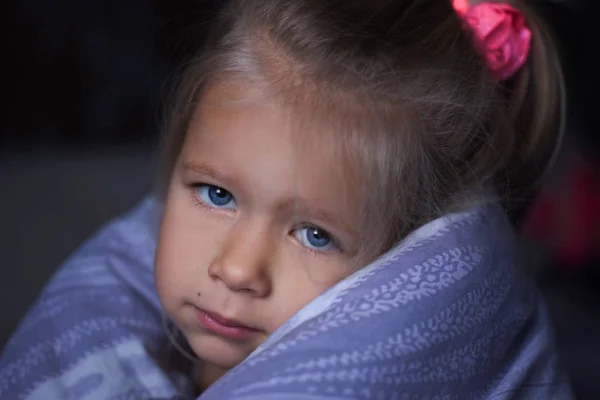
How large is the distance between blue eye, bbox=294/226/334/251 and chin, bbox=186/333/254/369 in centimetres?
12

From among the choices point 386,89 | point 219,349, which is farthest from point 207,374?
point 386,89

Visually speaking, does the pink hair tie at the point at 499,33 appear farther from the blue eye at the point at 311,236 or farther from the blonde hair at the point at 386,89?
the blue eye at the point at 311,236

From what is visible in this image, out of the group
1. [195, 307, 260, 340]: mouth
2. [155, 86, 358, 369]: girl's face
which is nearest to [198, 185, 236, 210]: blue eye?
[155, 86, 358, 369]: girl's face

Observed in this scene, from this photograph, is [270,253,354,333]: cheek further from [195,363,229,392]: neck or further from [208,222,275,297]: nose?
[195,363,229,392]: neck

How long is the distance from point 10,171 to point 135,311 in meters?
0.72

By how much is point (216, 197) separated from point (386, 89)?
0.64 feet

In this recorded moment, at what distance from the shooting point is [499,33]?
0.88 metres

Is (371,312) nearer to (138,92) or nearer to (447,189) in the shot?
(447,189)

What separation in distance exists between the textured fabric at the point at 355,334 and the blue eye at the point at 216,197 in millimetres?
138

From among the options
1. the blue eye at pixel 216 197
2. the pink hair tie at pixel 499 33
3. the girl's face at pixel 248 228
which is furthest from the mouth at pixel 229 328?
the pink hair tie at pixel 499 33

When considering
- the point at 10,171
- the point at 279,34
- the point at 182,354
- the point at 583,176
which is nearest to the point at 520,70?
the point at 279,34

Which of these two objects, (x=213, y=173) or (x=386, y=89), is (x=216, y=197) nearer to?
(x=213, y=173)

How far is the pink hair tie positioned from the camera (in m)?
0.87

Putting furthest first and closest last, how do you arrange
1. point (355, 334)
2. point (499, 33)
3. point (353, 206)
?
point (499, 33) < point (353, 206) < point (355, 334)
